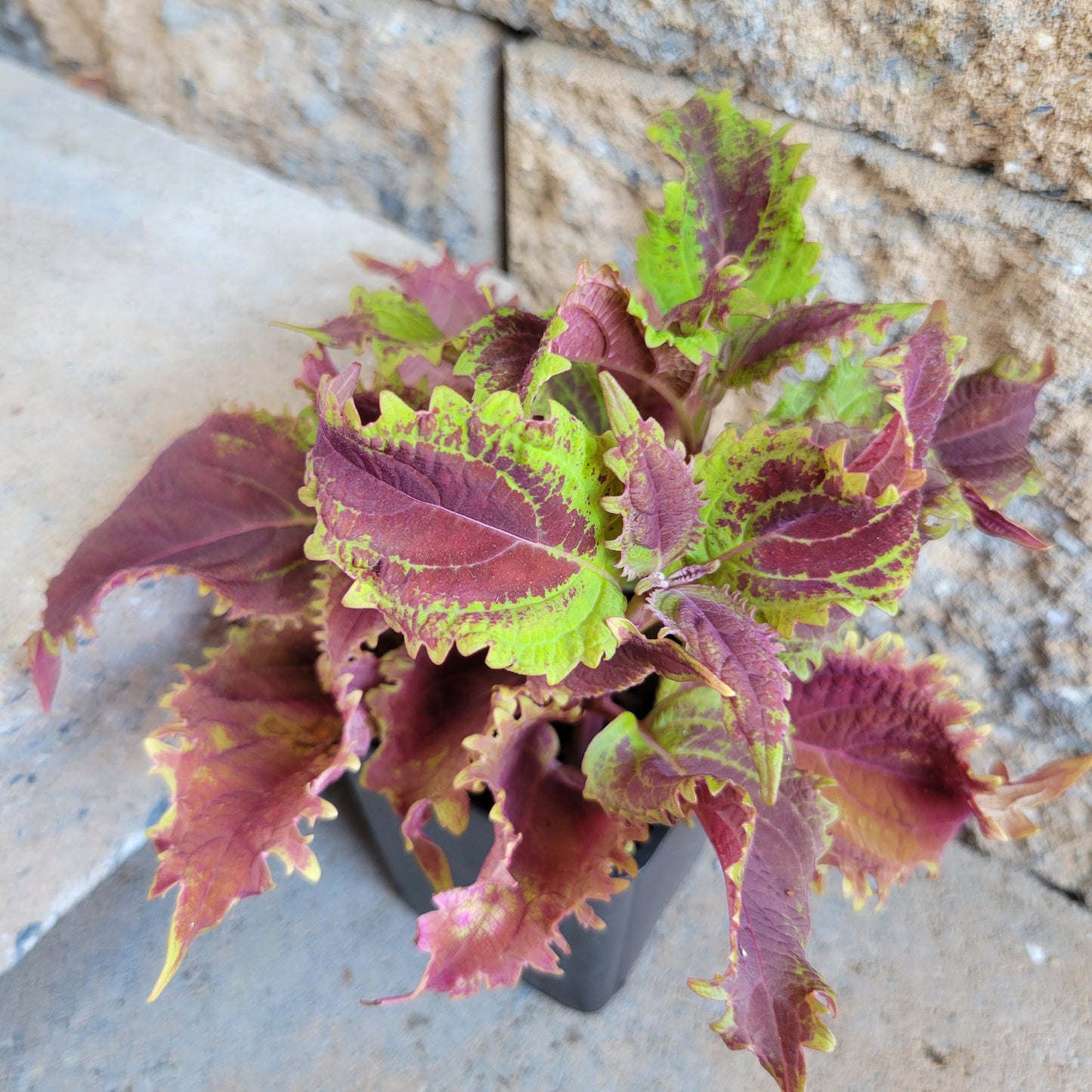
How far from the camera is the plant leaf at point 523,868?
51 cm

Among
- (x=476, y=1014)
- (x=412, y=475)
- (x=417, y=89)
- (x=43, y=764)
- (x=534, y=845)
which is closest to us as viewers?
(x=412, y=475)

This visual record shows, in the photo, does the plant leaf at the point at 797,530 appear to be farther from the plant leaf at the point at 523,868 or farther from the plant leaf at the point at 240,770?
the plant leaf at the point at 240,770

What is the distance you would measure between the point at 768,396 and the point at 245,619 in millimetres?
540

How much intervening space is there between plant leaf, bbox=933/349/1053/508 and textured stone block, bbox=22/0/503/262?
583 mm

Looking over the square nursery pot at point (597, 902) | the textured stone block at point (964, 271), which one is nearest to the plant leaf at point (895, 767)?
the square nursery pot at point (597, 902)

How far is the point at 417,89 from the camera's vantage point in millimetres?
942

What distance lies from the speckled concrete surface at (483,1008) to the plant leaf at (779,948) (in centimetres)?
36

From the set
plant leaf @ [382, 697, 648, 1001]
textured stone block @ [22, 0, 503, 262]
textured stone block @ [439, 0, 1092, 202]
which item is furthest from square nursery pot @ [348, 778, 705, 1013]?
textured stone block @ [22, 0, 503, 262]

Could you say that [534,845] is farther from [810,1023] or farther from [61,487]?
[61,487]

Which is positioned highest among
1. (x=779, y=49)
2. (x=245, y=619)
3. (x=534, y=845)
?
(x=779, y=49)

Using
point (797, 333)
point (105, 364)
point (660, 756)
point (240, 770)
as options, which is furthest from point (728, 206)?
point (105, 364)

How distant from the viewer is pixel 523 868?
0.56 metres

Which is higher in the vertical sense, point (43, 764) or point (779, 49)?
point (779, 49)

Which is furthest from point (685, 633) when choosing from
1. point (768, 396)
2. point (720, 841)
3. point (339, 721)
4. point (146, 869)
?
point (146, 869)
